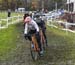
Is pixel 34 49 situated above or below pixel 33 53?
above

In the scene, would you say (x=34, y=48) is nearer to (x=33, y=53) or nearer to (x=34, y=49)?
(x=34, y=49)

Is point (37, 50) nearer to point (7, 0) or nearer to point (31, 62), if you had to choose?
point (31, 62)

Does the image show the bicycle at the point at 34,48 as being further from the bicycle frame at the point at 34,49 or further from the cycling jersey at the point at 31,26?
Answer: the cycling jersey at the point at 31,26

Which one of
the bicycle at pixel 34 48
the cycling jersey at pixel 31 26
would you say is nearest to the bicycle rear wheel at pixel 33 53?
the bicycle at pixel 34 48

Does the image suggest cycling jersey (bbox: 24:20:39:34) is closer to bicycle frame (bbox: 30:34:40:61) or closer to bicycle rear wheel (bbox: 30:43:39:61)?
bicycle frame (bbox: 30:34:40:61)

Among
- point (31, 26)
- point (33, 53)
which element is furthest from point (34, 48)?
point (31, 26)

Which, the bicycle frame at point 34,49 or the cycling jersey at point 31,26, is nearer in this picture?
the cycling jersey at point 31,26

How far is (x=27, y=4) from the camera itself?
123 meters

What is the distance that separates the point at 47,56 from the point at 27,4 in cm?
11074

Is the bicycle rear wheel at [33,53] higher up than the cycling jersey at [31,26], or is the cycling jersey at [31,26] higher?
the cycling jersey at [31,26]

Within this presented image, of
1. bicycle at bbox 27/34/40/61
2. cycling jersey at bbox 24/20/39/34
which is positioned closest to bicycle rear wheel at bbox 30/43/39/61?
bicycle at bbox 27/34/40/61

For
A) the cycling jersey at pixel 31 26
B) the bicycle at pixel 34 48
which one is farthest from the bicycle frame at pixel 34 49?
Answer: the cycling jersey at pixel 31 26

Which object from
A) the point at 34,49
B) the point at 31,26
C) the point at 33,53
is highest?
the point at 31,26

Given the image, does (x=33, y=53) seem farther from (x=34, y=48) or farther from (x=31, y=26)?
(x=31, y=26)
